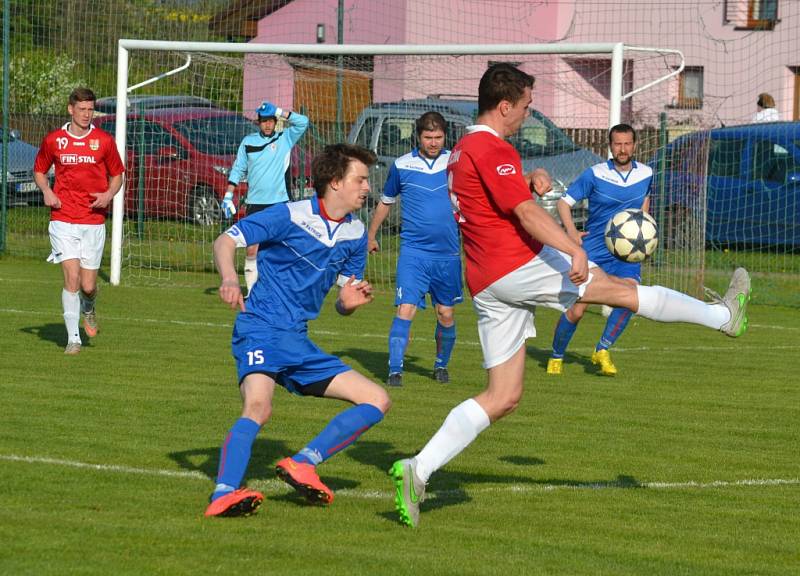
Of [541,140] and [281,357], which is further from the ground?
[541,140]

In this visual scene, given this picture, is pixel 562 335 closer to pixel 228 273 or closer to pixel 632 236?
pixel 632 236

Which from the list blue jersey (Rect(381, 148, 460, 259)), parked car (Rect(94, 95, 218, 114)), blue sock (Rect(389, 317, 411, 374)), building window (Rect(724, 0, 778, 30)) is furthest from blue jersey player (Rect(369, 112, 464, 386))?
building window (Rect(724, 0, 778, 30))

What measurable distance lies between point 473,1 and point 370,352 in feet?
49.0

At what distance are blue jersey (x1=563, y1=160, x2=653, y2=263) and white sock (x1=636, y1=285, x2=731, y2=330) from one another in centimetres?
497

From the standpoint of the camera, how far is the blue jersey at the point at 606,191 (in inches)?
466

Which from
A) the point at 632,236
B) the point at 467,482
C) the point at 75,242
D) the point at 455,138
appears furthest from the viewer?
the point at 455,138

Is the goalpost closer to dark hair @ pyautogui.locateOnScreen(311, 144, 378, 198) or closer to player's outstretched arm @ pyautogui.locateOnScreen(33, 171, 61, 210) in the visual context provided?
player's outstretched arm @ pyautogui.locateOnScreen(33, 171, 61, 210)

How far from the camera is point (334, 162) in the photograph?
6.58 metres

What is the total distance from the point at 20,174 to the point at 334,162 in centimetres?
1644

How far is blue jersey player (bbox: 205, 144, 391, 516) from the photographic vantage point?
20.8 ft

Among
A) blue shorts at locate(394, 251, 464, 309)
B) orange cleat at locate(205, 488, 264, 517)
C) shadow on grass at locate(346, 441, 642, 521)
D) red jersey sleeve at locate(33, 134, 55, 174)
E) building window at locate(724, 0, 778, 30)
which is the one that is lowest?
A: shadow on grass at locate(346, 441, 642, 521)

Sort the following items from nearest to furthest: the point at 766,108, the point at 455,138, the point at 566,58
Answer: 1. the point at 455,138
2. the point at 766,108
3. the point at 566,58

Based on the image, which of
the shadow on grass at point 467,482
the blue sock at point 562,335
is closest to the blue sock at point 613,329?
the blue sock at point 562,335

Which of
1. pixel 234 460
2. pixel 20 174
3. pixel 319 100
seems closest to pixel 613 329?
pixel 234 460
